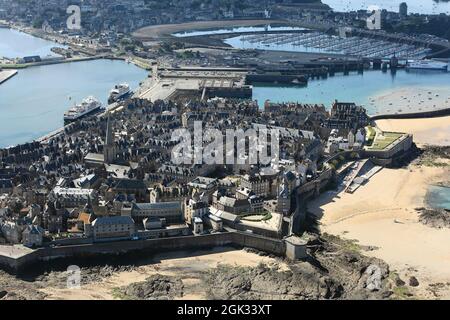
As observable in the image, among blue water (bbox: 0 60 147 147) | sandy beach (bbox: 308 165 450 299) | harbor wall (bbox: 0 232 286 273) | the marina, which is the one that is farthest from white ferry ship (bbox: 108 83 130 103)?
harbor wall (bbox: 0 232 286 273)

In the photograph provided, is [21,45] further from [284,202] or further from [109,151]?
[284,202]

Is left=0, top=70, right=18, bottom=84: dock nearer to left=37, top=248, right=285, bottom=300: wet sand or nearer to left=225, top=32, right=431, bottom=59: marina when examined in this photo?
left=225, top=32, right=431, bottom=59: marina

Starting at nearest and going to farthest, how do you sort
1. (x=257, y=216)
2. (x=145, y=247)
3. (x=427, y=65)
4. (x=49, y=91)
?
(x=145, y=247) → (x=257, y=216) → (x=49, y=91) → (x=427, y=65)

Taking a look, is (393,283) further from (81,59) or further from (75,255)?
(81,59)

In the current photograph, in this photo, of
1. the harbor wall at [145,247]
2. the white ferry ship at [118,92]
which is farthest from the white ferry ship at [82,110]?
the harbor wall at [145,247]

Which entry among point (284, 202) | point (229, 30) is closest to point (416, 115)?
point (284, 202)

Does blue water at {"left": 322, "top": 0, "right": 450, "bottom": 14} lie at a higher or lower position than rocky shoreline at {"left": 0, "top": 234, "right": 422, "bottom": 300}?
higher

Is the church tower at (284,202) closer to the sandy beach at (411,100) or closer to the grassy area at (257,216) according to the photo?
the grassy area at (257,216)
